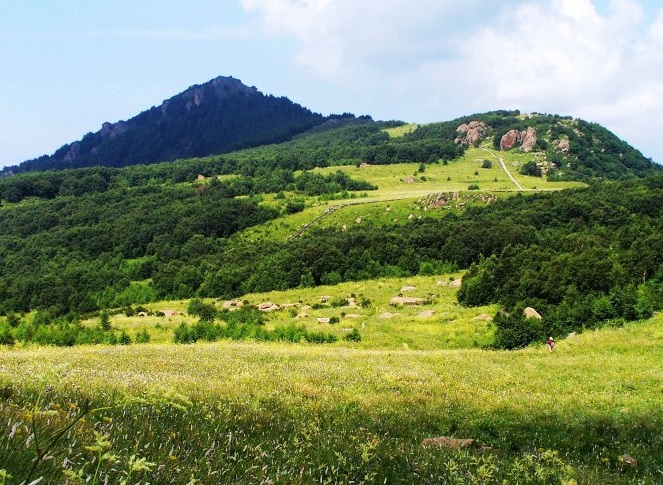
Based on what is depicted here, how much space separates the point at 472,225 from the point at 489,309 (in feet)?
179

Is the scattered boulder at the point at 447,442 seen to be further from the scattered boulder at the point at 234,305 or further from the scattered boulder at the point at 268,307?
the scattered boulder at the point at 234,305

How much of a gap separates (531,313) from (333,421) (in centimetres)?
3319

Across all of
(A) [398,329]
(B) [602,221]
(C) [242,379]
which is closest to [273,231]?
(B) [602,221]

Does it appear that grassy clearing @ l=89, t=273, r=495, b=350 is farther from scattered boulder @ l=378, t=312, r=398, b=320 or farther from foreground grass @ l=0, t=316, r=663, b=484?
foreground grass @ l=0, t=316, r=663, b=484

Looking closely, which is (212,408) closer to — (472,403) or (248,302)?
(472,403)

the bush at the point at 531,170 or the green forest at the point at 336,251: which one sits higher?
the bush at the point at 531,170

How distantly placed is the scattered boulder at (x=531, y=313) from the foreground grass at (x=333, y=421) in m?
14.4

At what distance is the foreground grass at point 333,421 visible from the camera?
4.38 m

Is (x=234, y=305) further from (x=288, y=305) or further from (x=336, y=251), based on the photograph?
(x=336, y=251)

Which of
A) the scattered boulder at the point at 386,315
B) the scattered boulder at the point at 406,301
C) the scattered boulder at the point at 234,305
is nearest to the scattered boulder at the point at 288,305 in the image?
the scattered boulder at the point at 234,305

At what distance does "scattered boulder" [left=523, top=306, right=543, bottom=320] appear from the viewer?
37.2m

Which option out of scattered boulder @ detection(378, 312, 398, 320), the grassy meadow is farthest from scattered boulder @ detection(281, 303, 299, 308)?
the grassy meadow

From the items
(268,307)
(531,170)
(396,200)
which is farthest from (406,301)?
(531,170)

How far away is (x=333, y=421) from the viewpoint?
9531 millimetres
